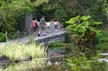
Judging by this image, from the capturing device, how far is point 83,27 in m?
40.7

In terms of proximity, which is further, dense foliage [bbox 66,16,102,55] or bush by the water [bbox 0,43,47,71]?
dense foliage [bbox 66,16,102,55]

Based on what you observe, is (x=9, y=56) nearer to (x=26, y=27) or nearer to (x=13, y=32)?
(x=13, y=32)

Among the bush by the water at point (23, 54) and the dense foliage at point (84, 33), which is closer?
the bush by the water at point (23, 54)

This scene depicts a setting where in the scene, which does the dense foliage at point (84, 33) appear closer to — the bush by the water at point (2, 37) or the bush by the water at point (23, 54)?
the bush by the water at point (2, 37)

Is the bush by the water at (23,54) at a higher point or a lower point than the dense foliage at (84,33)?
lower

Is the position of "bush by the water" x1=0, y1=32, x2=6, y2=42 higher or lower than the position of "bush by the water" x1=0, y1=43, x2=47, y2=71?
higher

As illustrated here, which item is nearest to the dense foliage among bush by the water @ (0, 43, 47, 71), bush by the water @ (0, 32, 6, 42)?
bush by the water @ (0, 32, 6, 42)

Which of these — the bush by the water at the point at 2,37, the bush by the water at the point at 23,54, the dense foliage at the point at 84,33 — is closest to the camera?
the bush by the water at the point at 23,54

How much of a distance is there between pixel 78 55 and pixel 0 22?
9.56 metres

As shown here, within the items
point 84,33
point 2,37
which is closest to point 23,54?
point 2,37

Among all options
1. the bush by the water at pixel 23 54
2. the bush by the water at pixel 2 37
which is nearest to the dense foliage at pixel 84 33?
the bush by the water at pixel 2 37

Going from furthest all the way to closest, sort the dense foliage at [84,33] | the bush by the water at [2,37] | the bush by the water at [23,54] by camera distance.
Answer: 1. the dense foliage at [84,33]
2. the bush by the water at [2,37]
3. the bush by the water at [23,54]

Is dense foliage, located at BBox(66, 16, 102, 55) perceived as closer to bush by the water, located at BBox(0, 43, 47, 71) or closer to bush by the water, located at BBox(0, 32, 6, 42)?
Result: bush by the water, located at BBox(0, 32, 6, 42)

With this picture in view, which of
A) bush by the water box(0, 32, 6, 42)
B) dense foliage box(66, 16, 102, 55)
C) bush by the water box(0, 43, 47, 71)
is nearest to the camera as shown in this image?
bush by the water box(0, 43, 47, 71)
